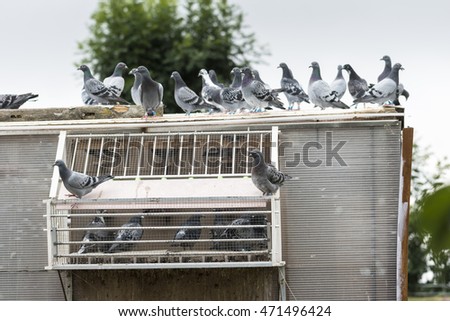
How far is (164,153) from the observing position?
8.46m

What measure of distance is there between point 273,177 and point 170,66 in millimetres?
25668

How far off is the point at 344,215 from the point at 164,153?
6.50 ft

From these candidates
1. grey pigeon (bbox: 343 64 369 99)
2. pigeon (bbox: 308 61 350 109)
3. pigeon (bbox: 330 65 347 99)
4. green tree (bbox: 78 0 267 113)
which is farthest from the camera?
green tree (bbox: 78 0 267 113)

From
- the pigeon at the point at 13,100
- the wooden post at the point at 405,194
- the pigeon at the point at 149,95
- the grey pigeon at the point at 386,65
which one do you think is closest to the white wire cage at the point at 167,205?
the pigeon at the point at 149,95

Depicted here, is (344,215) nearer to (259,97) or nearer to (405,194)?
(405,194)

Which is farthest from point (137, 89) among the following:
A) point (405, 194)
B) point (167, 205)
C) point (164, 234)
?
point (405, 194)

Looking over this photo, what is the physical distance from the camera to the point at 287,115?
331 inches

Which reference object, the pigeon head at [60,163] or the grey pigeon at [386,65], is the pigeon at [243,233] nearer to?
the pigeon head at [60,163]

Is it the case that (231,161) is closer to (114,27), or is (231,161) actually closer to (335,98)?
(335,98)

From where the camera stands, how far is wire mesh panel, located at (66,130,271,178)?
8266mm

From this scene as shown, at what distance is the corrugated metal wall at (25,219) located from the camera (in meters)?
8.48

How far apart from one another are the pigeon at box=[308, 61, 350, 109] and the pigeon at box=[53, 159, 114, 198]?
3.11m

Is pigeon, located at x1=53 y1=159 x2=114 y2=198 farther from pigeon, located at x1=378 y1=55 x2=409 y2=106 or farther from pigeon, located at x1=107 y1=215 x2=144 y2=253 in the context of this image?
pigeon, located at x1=378 y1=55 x2=409 y2=106

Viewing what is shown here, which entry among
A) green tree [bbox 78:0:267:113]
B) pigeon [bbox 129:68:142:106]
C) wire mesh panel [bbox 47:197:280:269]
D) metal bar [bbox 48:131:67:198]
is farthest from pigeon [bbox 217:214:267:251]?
green tree [bbox 78:0:267:113]
